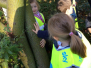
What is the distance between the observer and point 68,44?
52.1 inches

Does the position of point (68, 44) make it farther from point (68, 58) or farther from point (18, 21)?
point (18, 21)

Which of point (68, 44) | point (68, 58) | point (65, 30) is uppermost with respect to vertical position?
point (65, 30)

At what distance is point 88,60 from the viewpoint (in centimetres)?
138

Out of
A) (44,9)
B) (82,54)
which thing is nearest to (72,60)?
(82,54)

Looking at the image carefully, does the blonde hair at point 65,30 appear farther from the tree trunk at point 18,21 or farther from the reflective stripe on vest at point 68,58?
the tree trunk at point 18,21

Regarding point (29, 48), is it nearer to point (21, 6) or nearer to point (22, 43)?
point (22, 43)

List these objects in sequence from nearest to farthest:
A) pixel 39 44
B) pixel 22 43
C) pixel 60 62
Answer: pixel 60 62, pixel 22 43, pixel 39 44

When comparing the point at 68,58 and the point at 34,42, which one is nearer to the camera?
the point at 68,58

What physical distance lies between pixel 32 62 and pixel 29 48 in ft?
0.91

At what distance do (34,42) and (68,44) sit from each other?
2.29 feet

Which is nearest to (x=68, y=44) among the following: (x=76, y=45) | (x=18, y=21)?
(x=76, y=45)

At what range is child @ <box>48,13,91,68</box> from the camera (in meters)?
1.20

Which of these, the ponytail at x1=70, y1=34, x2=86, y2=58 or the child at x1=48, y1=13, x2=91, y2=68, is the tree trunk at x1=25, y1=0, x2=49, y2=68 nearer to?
the child at x1=48, y1=13, x2=91, y2=68

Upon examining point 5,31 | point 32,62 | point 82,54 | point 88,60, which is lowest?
point 32,62
